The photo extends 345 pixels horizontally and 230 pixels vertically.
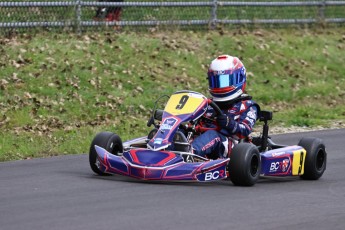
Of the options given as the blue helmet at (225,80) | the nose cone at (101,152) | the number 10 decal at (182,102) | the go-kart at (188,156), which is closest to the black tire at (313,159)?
the go-kart at (188,156)

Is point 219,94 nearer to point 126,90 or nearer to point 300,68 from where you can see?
point 126,90

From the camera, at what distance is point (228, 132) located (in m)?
9.04

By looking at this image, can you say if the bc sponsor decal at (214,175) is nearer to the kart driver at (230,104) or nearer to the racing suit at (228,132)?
the racing suit at (228,132)

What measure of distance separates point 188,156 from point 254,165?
59 cm

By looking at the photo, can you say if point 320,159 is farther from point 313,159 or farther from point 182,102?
point 182,102

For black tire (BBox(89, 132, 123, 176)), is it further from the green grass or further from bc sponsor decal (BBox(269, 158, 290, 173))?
the green grass

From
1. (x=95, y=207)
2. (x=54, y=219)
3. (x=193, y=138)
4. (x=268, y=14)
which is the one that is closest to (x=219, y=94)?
(x=193, y=138)

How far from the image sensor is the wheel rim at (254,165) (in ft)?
28.1

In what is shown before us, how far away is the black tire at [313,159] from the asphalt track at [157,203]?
0.10 m

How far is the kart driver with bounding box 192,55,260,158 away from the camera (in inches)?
356

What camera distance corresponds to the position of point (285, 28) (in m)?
19.6

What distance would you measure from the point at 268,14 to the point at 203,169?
11322 mm

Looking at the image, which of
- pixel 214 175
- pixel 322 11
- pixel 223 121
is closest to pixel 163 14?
pixel 322 11

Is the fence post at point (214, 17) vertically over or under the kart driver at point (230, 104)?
over
